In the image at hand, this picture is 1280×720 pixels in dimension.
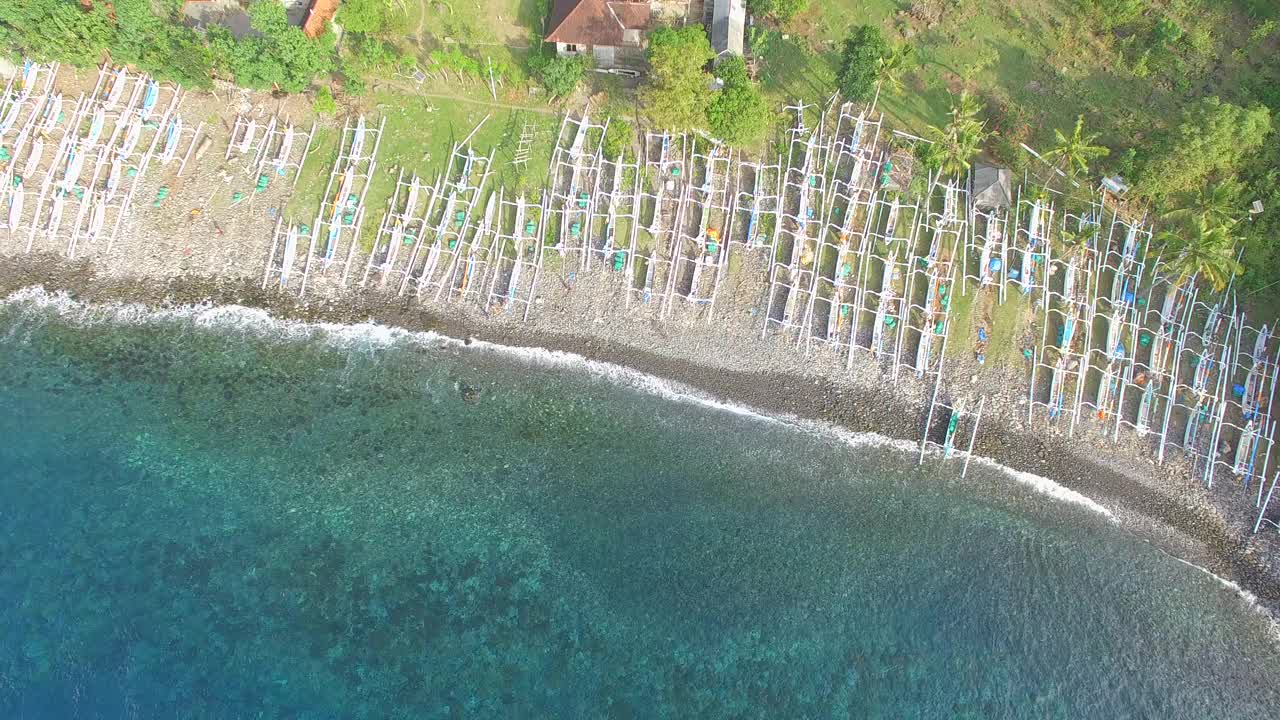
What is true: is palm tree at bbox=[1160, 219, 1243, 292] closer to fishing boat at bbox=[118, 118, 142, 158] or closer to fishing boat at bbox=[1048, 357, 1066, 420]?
fishing boat at bbox=[1048, 357, 1066, 420]

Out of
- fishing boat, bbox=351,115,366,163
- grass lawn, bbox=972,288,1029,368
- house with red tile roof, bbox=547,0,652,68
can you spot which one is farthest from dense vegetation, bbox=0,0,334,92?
grass lawn, bbox=972,288,1029,368

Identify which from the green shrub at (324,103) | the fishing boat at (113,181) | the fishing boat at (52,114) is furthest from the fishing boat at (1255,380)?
the fishing boat at (52,114)

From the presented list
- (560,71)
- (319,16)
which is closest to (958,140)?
(560,71)

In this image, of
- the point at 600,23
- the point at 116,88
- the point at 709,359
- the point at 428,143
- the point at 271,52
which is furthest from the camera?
the point at 428,143

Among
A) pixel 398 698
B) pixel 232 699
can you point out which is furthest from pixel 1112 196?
pixel 232 699

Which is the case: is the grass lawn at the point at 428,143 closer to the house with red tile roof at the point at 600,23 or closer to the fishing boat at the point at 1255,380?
the house with red tile roof at the point at 600,23

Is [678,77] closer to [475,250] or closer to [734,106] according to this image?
[734,106]

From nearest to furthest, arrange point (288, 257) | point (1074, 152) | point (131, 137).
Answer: point (1074, 152), point (288, 257), point (131, 137)

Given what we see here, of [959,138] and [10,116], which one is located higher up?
[959,138]
